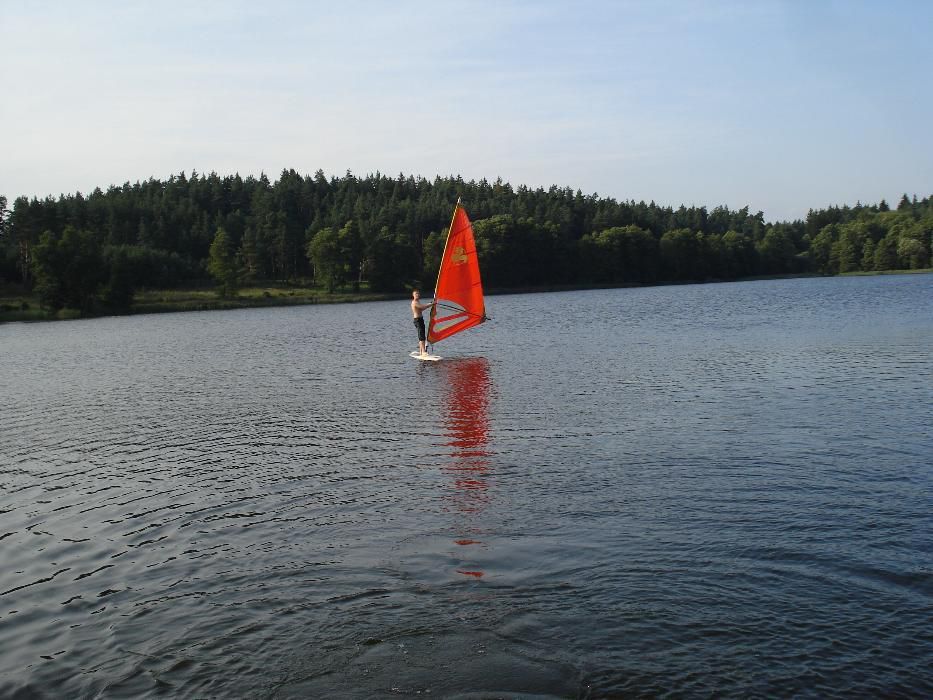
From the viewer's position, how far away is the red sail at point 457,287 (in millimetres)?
36906

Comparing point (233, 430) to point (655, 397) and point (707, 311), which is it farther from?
point (707, 311)

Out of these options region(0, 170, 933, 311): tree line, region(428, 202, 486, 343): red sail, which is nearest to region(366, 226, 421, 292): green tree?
region(0, 170, 933, 311): tree line

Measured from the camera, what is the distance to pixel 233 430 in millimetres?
20469

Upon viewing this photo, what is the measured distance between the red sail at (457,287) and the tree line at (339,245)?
69715mm

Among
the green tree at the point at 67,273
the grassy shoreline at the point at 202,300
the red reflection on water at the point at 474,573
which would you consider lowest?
the red reflection on water at the point at 474,573

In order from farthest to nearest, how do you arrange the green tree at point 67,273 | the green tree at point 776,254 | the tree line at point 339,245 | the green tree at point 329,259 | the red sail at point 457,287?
the green tree at point 776,254 < the green tree at point 329,259 < the tree line at point 339,245 < the green tree at point 67,273 < the red sail at point 457,287

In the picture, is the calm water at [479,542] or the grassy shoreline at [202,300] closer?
the calm water at [479,542]

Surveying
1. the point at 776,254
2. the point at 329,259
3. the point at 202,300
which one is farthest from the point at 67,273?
the point at 776,254

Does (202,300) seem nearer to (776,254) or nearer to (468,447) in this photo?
(468,447)

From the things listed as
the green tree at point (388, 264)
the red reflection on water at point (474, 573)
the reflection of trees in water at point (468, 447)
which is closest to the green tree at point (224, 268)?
the green tree at point (388, 264)

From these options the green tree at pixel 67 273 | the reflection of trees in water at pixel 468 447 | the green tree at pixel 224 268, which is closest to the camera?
the reflection of trees in water at pixel 468 447

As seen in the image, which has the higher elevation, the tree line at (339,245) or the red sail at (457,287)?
the tree line at (339,245)

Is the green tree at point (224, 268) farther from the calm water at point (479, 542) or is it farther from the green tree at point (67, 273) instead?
the calm water at point (479, 542)

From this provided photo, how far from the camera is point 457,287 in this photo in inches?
1494
